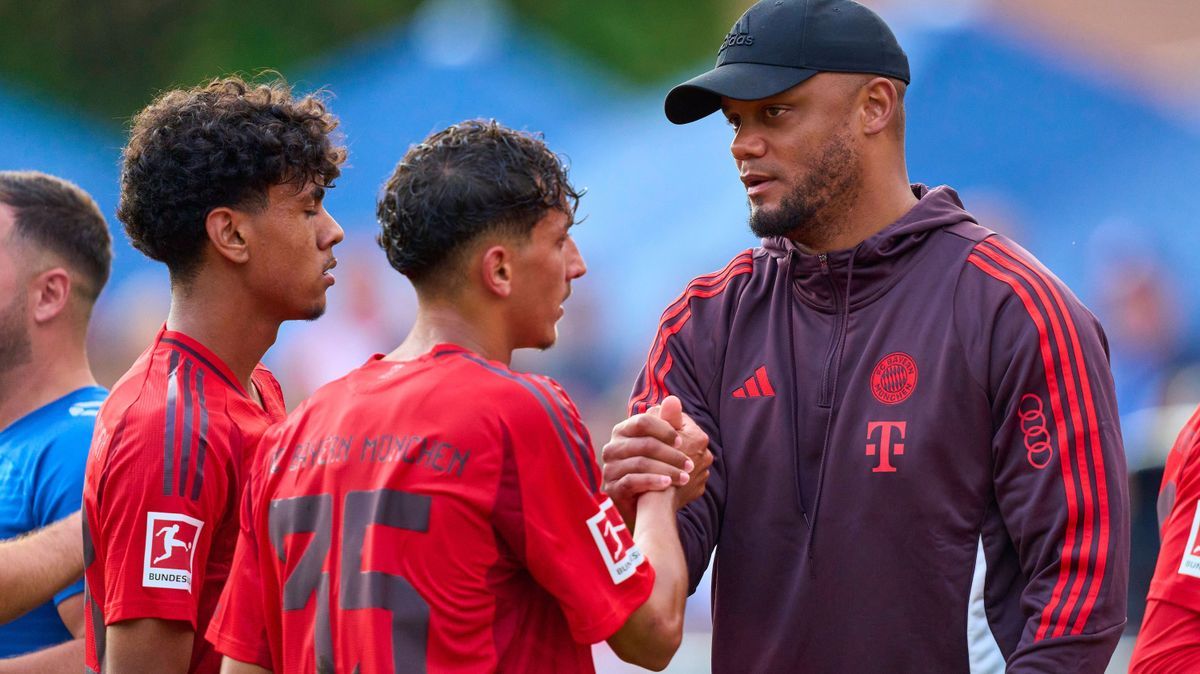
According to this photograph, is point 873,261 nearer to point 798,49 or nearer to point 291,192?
point 798,49

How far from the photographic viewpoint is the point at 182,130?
10.3 feet

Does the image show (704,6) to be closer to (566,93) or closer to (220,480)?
(566,93)

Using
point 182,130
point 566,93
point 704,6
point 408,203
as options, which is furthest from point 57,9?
point 408,203

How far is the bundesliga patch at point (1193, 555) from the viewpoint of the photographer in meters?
3.00

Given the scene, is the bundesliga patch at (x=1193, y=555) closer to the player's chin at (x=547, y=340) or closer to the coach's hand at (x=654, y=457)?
the coach's hand at (x=654, y=457)

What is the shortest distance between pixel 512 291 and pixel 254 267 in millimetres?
835

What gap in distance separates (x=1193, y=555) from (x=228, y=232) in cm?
225

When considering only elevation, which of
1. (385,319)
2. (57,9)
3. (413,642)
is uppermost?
(57,9)

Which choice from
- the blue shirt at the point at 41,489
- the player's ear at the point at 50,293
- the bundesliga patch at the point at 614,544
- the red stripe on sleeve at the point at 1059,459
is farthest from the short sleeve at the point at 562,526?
the player's ear at the point at 50,293

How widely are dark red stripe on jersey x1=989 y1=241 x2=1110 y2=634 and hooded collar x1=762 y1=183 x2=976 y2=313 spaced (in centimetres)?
35

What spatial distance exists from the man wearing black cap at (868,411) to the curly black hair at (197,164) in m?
0.97

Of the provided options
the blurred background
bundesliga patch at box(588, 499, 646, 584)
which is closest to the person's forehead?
bundesliga patch at box(588, 499, 646, 584)

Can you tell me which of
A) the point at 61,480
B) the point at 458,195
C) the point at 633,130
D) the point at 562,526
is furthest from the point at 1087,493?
the point at 633,130

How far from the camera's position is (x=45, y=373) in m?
3.82
